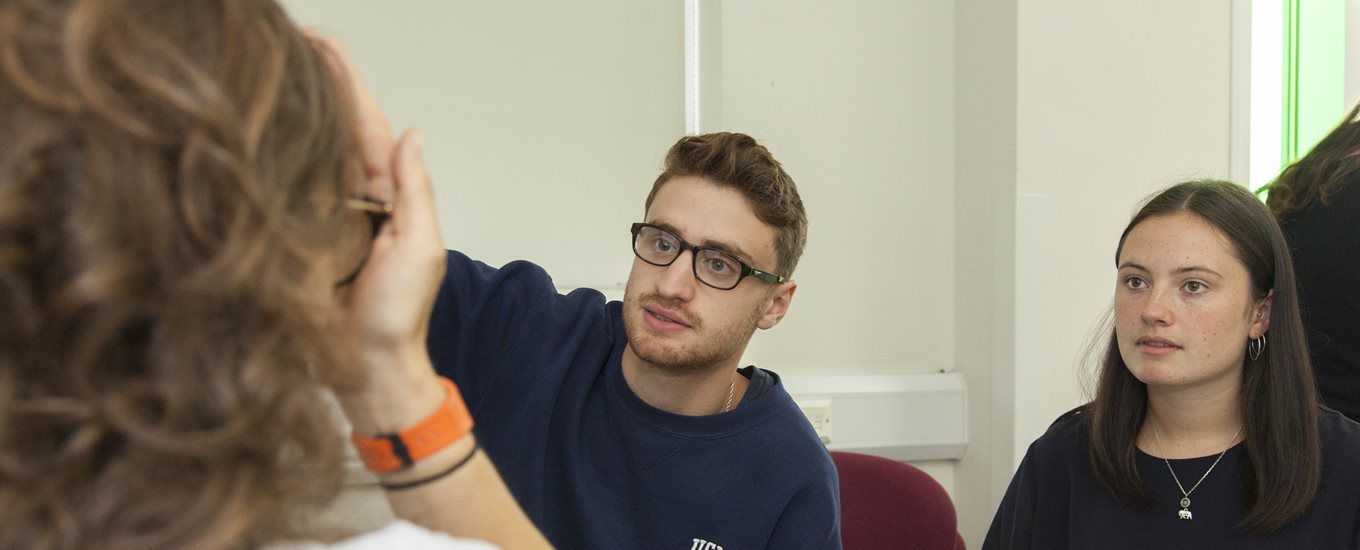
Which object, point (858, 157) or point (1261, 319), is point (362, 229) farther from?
point (858, 157)

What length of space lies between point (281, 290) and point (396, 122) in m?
1.93

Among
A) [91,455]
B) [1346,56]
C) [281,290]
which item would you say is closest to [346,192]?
[281,290]

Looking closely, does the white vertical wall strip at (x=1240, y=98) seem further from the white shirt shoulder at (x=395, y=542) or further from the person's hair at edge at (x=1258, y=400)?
the white shirt shoulder at (x=395, y=542)

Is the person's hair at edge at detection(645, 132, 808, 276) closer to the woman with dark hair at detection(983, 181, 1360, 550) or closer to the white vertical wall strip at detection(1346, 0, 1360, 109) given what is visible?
the woman with dark hair at detection(983, 181, 1360, 550)

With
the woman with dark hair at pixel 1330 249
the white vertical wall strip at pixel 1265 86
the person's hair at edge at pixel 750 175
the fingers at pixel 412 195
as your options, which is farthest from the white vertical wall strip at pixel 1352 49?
the fingers at pixel 412 195

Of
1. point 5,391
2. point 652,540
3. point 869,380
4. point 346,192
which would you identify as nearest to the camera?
point 5,391

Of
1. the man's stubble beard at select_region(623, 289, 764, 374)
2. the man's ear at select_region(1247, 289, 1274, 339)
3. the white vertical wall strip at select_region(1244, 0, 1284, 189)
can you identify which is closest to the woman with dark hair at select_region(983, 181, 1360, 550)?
the man's ear at select_region(1247, 289, 1274, 339)

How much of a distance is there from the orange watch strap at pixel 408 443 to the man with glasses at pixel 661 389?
0.74 meters

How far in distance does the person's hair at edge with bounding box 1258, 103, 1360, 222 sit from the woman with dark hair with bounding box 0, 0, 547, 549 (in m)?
2.11

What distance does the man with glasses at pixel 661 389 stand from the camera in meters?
1.59

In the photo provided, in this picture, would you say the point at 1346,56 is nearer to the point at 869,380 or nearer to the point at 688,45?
the point at 869,380

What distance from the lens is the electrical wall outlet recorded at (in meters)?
2.77

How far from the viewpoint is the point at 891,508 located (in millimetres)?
2221

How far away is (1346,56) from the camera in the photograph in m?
3.15
